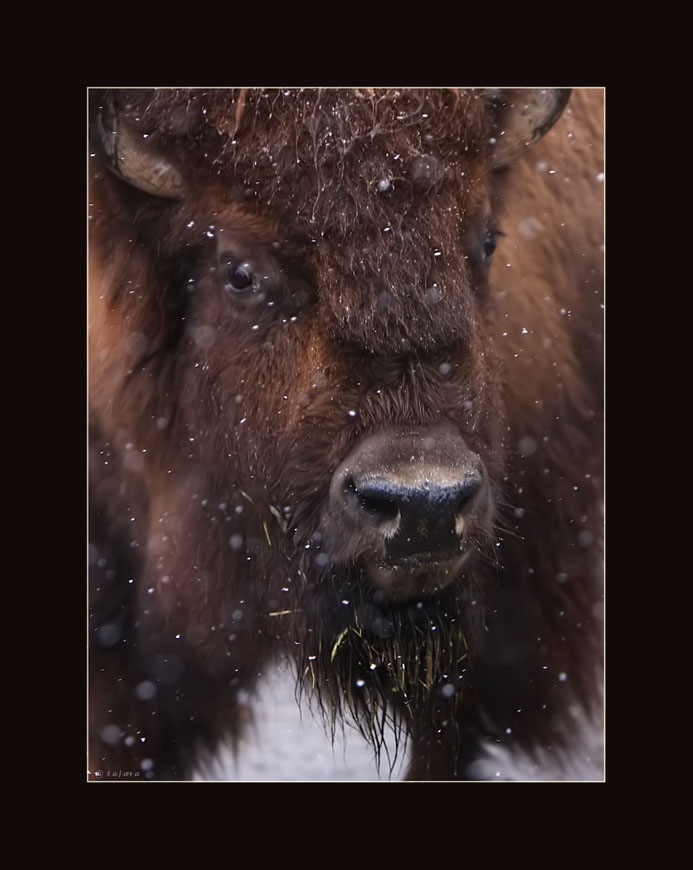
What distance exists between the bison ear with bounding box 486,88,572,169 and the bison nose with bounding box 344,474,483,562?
67 cm

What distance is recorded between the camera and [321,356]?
1666 millimetres

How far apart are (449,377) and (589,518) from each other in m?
0.59

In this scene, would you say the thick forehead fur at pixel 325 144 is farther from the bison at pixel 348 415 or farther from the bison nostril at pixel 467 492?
the bison nostril at pixel 467 492

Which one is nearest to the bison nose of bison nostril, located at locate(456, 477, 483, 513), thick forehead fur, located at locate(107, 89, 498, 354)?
bison nostril, located at locate(456, 477, 483, 513)

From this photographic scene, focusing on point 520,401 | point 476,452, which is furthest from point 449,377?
point 520,401

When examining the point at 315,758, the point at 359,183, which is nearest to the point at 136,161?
the point at 359,183

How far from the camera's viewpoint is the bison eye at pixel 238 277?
1742mm

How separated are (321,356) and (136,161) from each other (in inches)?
21.0

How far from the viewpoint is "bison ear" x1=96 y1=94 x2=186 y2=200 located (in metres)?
1.77

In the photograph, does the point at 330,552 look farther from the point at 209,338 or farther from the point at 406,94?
the point at 406,94

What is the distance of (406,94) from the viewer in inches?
67.1

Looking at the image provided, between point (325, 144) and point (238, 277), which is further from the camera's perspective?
point (238, 277)

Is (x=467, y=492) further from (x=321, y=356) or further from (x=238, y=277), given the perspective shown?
(x=238, y=277)

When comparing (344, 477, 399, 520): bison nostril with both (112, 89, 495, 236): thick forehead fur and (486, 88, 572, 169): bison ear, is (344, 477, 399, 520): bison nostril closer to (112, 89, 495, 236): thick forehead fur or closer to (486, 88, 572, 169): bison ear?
(112, 89, 495, 236): thick forehead fur
